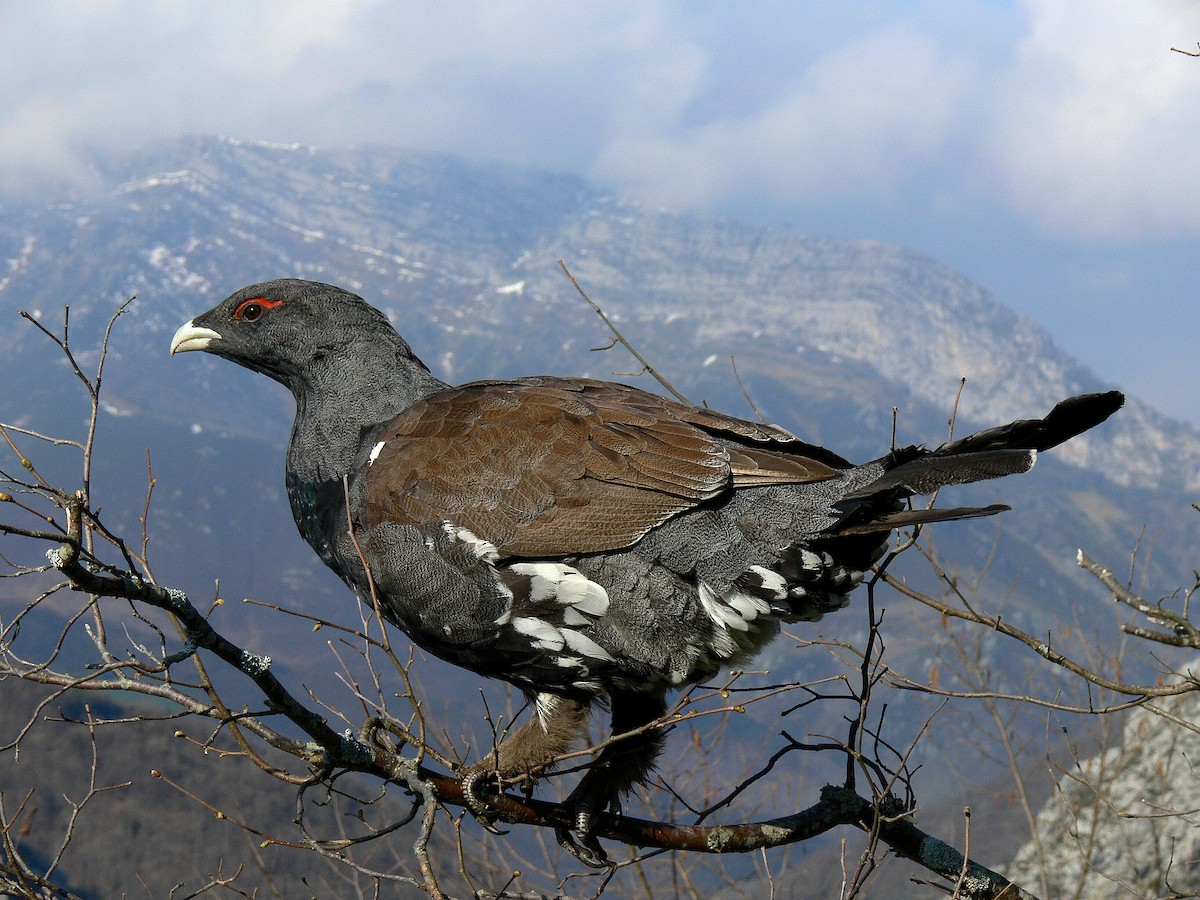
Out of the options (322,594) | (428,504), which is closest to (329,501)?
(428,504)

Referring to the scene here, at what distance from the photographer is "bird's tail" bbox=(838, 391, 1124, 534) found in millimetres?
3801

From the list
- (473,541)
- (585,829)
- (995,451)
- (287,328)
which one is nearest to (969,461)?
(995,451)

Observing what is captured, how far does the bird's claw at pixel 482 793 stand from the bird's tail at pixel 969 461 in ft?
6.54

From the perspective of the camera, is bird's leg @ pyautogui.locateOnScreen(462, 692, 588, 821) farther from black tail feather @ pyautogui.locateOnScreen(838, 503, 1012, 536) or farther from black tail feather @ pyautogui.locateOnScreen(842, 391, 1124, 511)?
black tail feather @ pyautogui.locateOnScreen(842, 391, 1124, 511)

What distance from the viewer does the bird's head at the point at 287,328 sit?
6.05 metres

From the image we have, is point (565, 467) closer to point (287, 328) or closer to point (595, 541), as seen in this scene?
point (595, 541)

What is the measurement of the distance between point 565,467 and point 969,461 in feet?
5.87

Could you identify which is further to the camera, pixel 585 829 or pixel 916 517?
pixel 585 829

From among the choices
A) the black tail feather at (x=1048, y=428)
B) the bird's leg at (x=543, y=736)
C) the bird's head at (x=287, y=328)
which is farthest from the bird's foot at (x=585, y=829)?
the bird's head at (x=287, y=328)

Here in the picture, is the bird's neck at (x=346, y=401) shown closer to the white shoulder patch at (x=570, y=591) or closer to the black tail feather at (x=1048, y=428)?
the white shoulder patch at (x=570, y=591)

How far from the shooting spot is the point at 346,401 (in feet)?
18.9

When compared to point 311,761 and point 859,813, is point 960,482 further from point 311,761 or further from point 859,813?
point 311,761

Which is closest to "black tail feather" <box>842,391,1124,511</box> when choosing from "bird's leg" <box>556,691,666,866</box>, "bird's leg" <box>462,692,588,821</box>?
"bird's leg" <box>556,691,666,866</box>

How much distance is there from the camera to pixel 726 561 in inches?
179
